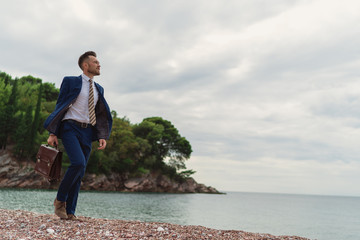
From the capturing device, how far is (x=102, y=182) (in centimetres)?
4978

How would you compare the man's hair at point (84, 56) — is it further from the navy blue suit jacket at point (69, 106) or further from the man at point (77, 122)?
the navy blue suit jacket at point (69, 106)

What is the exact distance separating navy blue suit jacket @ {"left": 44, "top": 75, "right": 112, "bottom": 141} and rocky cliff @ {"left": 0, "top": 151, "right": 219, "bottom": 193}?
39.0 m

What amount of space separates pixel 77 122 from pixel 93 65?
1.11m

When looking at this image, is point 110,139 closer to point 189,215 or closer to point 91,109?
point 189,215

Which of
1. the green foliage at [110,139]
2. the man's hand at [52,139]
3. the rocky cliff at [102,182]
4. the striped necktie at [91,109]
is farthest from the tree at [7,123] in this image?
the striped necktie at [91,109]

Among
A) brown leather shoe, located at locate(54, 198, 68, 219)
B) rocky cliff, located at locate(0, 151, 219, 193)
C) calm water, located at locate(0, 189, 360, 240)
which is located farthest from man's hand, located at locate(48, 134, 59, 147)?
rocky cliff, located at locate(0, 151, 219, 193)

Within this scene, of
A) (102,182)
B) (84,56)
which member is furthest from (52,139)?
(102,182)

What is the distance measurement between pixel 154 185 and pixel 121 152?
1200 centimetres

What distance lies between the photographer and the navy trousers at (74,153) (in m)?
4.80

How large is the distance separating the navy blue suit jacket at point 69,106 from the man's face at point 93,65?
9.1 inches

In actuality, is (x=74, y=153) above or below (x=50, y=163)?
above

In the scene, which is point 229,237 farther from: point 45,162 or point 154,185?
point 154,185

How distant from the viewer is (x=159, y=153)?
211 ft

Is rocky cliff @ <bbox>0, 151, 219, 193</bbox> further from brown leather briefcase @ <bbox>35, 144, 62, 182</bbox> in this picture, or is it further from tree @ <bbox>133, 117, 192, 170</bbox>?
brown leather briefcase @ <bbox>35, 144, 62, 182</bbox>
